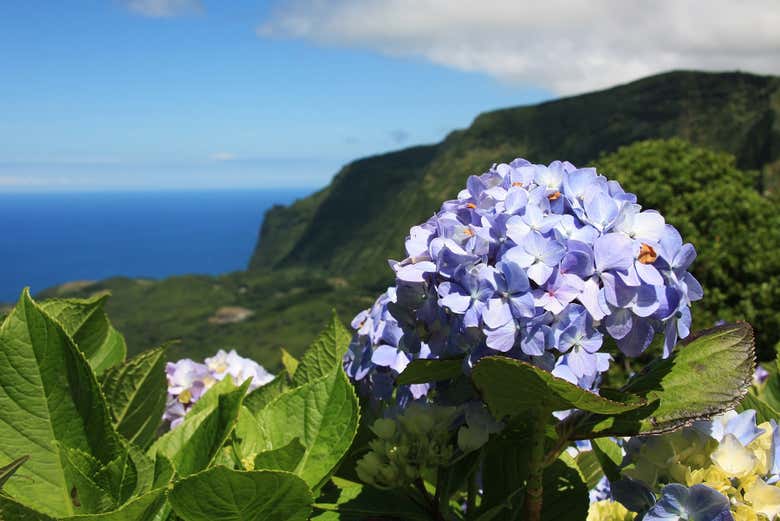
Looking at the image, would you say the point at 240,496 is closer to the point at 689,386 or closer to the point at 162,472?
the point at 162,472

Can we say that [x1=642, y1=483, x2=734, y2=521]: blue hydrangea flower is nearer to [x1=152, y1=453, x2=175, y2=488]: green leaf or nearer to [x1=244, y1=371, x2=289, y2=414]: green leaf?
[x1=152, y1=453, x2=175, y2=488]: green leaf

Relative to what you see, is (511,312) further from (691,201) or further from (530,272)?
(691,201)

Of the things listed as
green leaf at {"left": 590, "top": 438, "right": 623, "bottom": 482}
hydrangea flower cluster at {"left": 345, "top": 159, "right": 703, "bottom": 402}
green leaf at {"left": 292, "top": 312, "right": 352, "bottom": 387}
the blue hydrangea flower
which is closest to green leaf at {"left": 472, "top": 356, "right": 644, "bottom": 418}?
hydrangea flower cluster at {"left": 345, "top": 159, "right": 703, "bottom": 402}

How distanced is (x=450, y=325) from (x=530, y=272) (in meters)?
0.18

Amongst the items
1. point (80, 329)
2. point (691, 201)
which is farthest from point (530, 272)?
point (691, 201)

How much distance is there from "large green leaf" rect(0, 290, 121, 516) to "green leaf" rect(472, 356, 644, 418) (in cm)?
72

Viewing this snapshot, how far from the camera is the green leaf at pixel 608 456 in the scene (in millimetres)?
1588

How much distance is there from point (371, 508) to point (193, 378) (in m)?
1.27

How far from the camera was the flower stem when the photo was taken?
128 cm

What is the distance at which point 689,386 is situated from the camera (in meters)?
1.30

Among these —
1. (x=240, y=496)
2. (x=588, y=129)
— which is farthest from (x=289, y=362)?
(x=588, y=129)

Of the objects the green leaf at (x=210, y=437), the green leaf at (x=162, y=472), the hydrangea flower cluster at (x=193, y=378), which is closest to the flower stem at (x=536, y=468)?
the green leaf at (x=210, y=437)

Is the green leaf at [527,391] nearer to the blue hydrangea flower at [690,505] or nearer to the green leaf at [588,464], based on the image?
the blue hydrangea flower at [690,505]

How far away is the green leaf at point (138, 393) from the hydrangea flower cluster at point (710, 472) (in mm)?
1124
